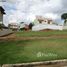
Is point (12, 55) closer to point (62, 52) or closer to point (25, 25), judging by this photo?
point (62, 52)

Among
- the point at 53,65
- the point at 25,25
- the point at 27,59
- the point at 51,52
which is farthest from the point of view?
the point at 25,25

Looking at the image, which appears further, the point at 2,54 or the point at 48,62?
the point at 2,54

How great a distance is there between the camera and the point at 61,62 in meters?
14.9

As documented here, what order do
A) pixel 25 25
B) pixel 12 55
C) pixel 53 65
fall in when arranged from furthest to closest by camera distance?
pixel 25 25 → pixel 12 55 → pixel 53 65

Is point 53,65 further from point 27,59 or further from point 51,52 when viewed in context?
point 51,52

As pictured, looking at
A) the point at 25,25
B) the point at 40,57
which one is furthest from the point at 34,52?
the point at 25,25

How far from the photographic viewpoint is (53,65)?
1402cm

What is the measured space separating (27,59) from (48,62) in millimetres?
1873

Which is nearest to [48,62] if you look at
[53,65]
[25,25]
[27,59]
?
[53,65]

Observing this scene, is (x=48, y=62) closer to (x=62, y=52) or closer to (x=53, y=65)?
(x=53, y=65)

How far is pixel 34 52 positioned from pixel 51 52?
1301 millimetres

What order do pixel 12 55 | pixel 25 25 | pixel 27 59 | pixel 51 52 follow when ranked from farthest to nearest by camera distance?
pixel 25 25 < pixel 51 52 < pixel 12 55 < pixel 27 59

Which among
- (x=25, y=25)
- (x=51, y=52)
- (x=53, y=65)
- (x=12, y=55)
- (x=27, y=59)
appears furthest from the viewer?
(x=25, y=25)

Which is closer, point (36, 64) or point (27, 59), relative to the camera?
point (36, 64)
